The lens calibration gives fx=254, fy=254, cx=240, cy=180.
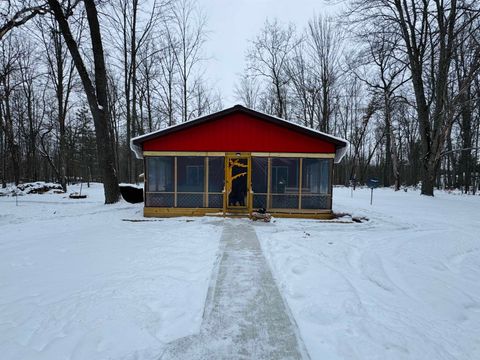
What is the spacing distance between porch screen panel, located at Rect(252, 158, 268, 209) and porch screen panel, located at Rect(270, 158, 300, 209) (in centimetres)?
28

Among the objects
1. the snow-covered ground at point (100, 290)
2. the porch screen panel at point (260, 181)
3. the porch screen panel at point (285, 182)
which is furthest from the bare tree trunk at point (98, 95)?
the porch screen panel at point (285, 182)

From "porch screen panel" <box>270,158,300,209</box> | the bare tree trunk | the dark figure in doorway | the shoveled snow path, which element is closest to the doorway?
the dark figure in doorway

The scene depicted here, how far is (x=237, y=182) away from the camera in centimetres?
1030

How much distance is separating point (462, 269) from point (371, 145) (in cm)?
4029

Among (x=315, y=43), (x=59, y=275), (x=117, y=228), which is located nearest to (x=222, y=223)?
(x=117, y=228)

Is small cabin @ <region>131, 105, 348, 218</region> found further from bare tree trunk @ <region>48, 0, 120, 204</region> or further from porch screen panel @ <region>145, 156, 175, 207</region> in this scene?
bare tree trunk @ <region>48, 0, 120, 204</region>

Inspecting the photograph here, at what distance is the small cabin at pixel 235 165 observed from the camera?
9922 millimetres

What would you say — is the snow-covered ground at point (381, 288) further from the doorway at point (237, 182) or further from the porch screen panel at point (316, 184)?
the doorway at point (237, 182)

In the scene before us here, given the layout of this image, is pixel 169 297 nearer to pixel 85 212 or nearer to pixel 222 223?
pixel 222 223

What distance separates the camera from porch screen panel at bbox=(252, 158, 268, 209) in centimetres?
1003

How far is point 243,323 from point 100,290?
7.22 feet

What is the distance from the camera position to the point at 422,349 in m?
2.52

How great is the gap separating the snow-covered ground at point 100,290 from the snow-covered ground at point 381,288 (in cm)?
142

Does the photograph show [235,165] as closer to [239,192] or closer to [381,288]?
[239,192]
